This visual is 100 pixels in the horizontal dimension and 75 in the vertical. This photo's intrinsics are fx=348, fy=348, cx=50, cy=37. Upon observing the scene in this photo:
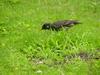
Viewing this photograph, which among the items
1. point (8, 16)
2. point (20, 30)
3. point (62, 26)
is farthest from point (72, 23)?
point (8, 16)

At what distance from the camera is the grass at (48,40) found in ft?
34.3

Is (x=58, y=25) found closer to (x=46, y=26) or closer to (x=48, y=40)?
(x=46, y=26)

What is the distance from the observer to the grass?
1046 cm

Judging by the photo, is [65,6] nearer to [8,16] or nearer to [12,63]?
[8,16]

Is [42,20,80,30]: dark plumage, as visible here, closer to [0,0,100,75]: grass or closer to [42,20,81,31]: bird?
[42,20,81,31]: bird

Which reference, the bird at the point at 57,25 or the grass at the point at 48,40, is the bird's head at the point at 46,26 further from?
the grass at the point at 48,40

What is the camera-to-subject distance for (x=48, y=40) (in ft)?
38.4

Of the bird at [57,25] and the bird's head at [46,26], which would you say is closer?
the bird at [57,25]

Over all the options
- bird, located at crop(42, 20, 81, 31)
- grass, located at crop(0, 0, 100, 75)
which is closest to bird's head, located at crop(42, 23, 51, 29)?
bird, located at crop(42, 20, 81, 31)

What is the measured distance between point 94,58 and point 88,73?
1.00 m

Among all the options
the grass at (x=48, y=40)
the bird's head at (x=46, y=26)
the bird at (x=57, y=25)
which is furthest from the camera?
the bird's head at (x=46, y=26)

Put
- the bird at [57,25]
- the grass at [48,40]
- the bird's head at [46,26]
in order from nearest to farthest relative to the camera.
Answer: the grass at [48,40], the bird at [57,25], the bird's head at [46,26]

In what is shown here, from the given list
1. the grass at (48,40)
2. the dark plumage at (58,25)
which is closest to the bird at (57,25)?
the dark plumage at (58,25)

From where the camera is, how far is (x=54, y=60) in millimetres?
10922
